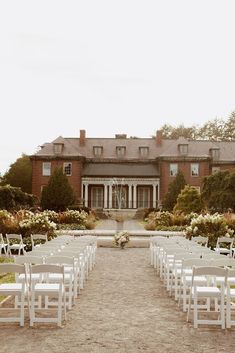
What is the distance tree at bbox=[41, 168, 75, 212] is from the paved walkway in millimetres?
35184

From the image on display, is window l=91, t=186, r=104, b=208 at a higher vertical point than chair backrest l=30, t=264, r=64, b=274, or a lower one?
higher

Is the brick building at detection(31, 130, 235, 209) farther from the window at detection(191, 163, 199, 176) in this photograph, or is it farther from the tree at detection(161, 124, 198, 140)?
the tree at detection(161, 124, 198, 140)

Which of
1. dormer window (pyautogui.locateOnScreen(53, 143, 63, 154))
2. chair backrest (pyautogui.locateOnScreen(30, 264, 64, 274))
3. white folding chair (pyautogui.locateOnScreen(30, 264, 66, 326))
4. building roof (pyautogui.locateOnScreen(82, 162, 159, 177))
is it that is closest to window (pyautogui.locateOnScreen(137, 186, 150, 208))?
building roof (pyautogui.locateOnScreen(82, 162, 159, 177))

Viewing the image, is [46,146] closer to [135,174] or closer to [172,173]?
[135,174]

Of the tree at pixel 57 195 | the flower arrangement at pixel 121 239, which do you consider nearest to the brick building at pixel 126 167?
the tree at pixel 57 195

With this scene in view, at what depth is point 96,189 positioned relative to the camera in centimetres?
6178

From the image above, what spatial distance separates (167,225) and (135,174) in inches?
958

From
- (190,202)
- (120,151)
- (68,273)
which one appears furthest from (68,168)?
(68,273)

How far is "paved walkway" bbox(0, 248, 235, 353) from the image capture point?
7.25m

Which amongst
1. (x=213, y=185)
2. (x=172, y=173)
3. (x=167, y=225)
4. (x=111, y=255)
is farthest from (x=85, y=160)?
(x=111, y=255)

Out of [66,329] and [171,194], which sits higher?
[171,194]

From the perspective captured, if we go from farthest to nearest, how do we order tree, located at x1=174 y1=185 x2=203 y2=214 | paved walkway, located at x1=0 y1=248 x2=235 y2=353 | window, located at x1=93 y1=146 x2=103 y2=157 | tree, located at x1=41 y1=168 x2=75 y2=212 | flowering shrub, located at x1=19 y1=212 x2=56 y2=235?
window, located at x1=93 y1=146 x2=103 y2=157, tree, located at x1=41 y1=168 x2=75 y2=212, tree, located at x1=174 y1=185 x2=203 y2=214, flowering shrub, located at x1=19 y1=212 x2=56 y2=235, paved walkway, located at x1=0 y1=248 x2=235 y2=353

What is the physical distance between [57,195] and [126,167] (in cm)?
1556

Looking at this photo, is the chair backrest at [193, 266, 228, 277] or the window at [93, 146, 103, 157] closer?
the chair backrest at [193, 266, 228, 277]
